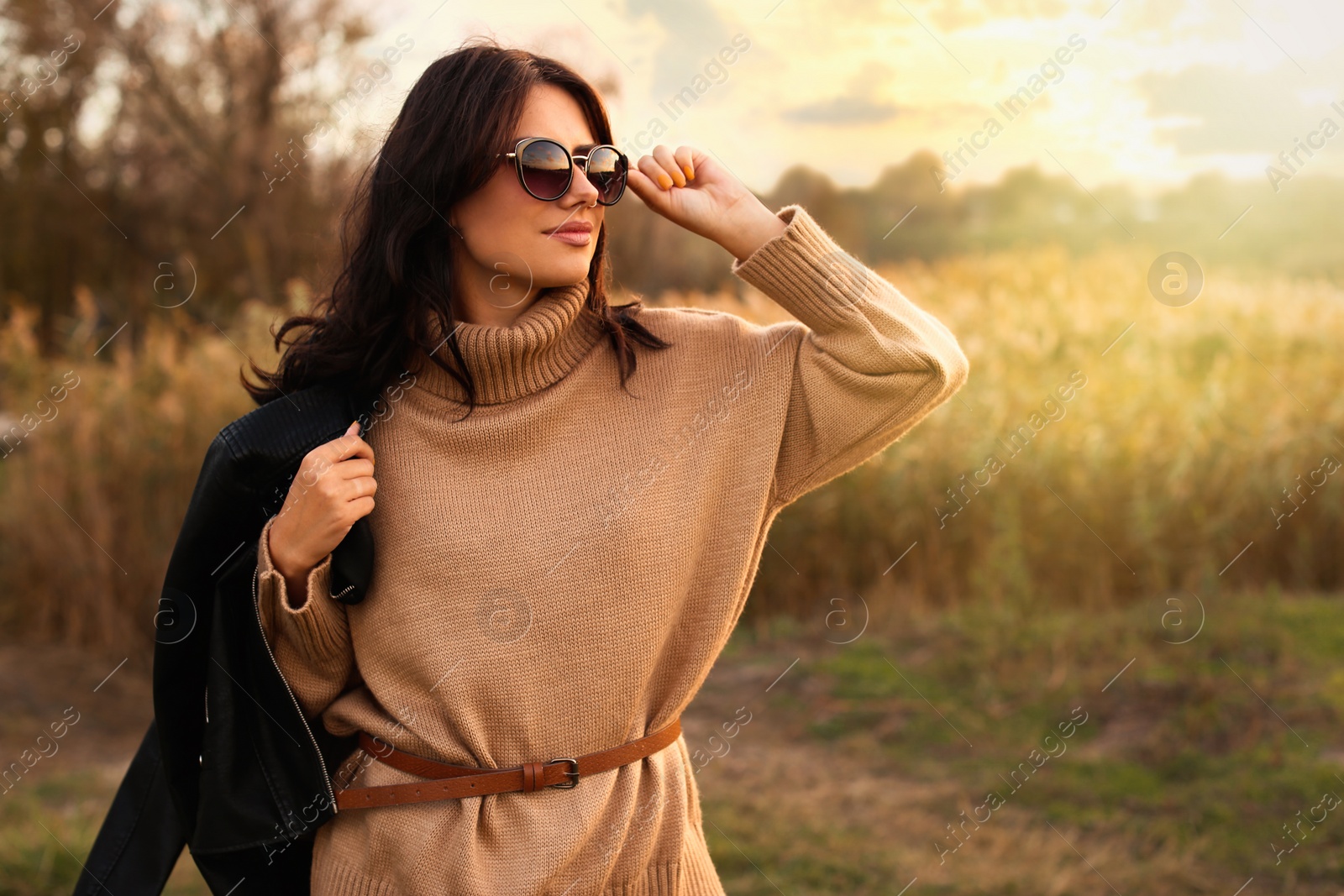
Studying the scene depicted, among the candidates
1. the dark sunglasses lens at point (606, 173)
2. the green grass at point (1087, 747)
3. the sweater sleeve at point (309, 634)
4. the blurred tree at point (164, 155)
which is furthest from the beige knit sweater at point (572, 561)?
the blurred tree at point (164, 155)

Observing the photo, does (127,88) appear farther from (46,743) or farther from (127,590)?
(46,743)

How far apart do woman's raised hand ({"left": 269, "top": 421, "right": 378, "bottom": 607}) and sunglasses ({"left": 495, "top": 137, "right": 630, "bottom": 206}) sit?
0.49 meters

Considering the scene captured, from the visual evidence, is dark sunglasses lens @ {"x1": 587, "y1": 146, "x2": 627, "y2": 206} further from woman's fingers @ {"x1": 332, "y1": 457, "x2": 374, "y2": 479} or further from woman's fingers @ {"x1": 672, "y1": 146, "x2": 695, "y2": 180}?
woman's fingers @ {"x1": 332, "y1": 457, "x2": 374, "y2": 479}

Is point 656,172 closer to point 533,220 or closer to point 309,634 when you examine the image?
point 533,220

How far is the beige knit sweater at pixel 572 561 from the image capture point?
1734 millimetres

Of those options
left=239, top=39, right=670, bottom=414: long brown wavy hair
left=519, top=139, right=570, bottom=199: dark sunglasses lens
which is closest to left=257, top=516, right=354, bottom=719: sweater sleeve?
left=239, top=39, right=670, bottom=414: long brown wavy hair

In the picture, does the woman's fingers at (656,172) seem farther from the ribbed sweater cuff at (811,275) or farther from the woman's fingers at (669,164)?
the ribbed sweater cuff at (811,275)

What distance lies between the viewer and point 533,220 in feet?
5.83

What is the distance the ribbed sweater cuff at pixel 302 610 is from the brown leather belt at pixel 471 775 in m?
0.19

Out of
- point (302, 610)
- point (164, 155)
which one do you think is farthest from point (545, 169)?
point (164, 155)

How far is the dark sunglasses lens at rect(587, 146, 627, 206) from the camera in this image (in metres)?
1.77

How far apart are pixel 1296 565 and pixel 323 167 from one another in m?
9.00

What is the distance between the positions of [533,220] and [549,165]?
0.09 metres

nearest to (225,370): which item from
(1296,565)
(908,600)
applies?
(908,600)
